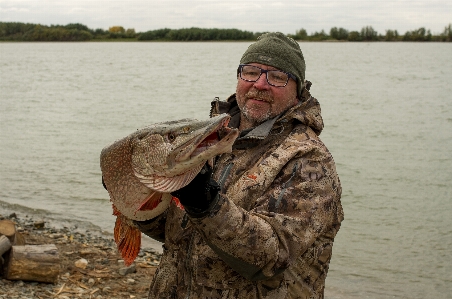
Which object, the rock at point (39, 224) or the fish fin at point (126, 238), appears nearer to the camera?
the fish fin at point (126, 238)

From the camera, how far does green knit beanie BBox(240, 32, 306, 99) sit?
3.82 m

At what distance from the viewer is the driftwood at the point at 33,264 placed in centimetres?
638

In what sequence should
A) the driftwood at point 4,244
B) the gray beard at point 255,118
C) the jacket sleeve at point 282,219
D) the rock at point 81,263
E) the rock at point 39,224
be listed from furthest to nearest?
the rock at point 39,224, the rock at point 81,263, the driftwood at point 4,244, the gray beard at point 255,118, the jacket sleeve at point 282,219

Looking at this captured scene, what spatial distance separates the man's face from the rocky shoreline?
3584mm

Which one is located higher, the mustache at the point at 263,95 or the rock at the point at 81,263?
the mustache at the point at 263,95

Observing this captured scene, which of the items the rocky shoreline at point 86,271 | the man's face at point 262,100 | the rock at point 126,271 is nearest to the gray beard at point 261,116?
the man's face at point 262,100

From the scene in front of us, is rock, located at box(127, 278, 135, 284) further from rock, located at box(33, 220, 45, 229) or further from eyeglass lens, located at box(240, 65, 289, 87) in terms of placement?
eyeglass lens, located at box(240, 65, 289, 87)

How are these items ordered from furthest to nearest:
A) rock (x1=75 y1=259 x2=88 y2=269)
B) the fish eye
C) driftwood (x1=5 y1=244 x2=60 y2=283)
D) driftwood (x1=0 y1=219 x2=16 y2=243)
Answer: rock (x1=75 y1=259 x2=88 y2=269) → driftwood (x1=0 y1=219 x2=16 y2=243) → driftwood (x1=5 y1=244 x2=60 y2=283) → the fish eye

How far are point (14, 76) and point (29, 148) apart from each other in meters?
29.3

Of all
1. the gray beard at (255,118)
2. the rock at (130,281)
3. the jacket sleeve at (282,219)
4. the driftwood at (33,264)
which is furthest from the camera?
the rock at (130,281)

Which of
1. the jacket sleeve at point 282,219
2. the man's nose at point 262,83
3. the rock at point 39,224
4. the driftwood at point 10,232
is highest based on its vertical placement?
the man's nose at point 262,83

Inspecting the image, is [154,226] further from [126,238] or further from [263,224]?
[263,224]

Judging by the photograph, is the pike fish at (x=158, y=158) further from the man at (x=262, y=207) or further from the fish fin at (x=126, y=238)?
the fish fin at (x=126, y=238)

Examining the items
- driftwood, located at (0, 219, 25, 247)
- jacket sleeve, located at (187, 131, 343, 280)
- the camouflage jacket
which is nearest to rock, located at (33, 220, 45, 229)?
driftwood, located at (0, 219, 25, 247)
